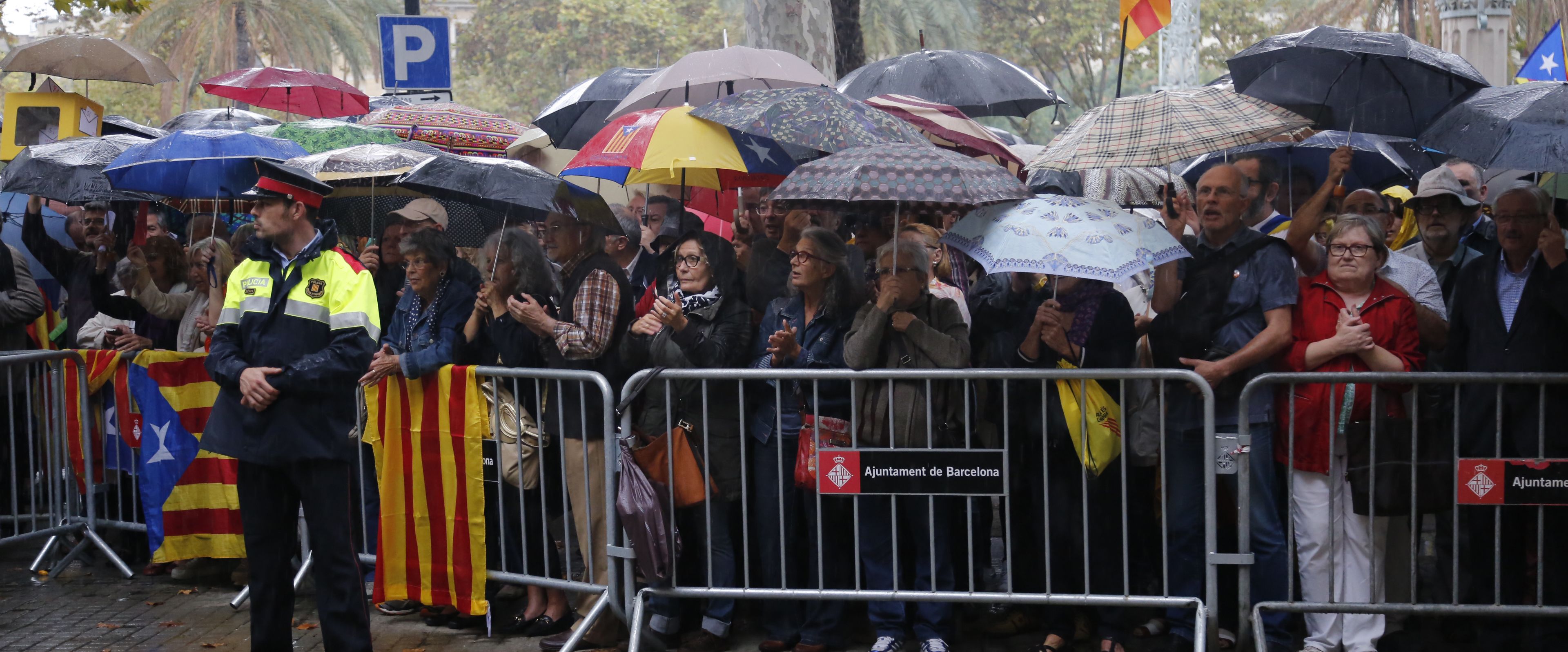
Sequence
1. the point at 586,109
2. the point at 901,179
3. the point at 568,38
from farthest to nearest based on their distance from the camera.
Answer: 1. the point at 568,38
2. the point at 586,109
3. the point at 901,179

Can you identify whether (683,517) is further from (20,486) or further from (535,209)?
(20,486)

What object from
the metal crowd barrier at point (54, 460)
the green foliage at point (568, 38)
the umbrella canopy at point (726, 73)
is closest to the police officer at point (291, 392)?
the umbrella canopy at point (726, 73)

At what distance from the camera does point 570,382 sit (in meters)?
6.20

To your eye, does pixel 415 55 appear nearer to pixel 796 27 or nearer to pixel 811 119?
pixel 796 27

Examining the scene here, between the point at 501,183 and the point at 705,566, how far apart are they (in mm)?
1937

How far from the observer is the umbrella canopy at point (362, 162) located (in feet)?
21.0

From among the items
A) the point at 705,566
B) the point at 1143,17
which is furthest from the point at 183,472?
the point at 1143,17

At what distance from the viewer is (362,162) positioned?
6.52 metres

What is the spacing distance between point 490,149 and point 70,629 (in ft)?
12.7

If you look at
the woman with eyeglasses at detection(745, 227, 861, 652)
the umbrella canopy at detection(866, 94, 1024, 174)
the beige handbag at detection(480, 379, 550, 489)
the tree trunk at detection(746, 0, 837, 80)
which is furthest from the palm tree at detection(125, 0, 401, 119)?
the woman with eyeglasses at detection(745, 227, 861, 652)

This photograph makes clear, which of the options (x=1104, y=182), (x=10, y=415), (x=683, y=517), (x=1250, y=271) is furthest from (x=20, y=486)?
(x=1250, y=271)

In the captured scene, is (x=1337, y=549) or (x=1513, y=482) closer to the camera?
(x=1513, y=482)

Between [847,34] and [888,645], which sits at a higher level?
[847,34]

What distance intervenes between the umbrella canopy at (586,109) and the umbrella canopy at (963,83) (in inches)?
62.6
